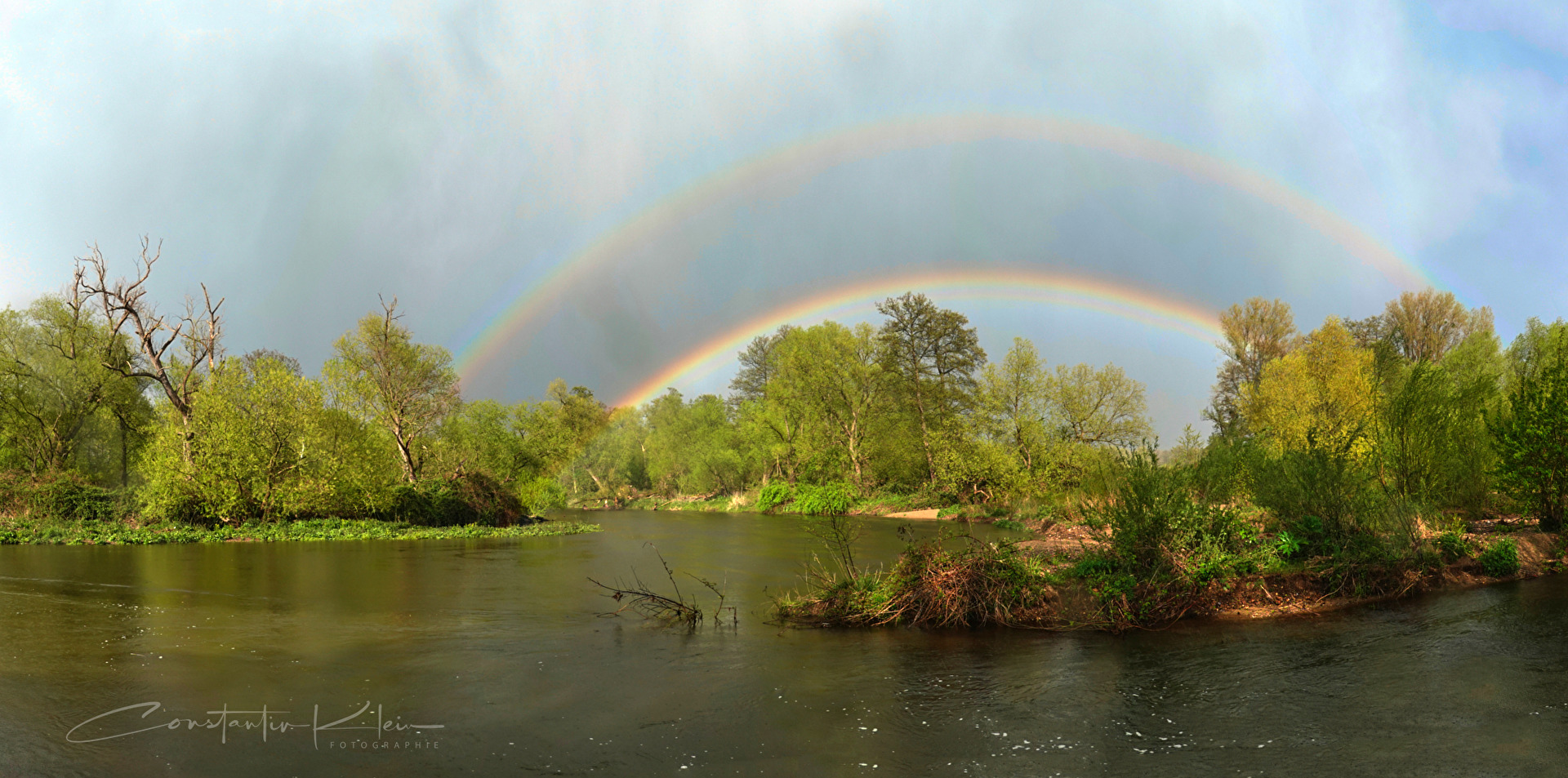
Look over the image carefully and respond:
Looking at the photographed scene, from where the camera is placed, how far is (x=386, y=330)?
4166 cm

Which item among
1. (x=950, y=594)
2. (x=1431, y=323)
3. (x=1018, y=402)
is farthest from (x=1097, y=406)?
(x=950, y=594)

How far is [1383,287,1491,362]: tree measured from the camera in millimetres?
55312

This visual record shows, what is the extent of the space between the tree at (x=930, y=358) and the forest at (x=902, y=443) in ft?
0.67

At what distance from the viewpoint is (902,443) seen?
5697 cm

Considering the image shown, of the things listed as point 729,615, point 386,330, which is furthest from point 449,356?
point 729,615

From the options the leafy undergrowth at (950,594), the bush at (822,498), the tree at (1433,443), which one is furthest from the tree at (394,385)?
the tree at (1433,443)

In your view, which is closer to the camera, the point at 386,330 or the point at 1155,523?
the point at 1155,523

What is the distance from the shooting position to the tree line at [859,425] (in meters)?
18.7

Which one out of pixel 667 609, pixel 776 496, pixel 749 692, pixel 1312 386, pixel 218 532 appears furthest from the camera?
Answer: pixel 776 496

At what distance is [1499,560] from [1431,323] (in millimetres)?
53045

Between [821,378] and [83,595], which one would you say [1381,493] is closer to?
[83,595]

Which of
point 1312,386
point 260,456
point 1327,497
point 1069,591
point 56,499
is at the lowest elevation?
point 1069,591

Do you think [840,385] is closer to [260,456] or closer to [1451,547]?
[260,456]

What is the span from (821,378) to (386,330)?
30.5 m
